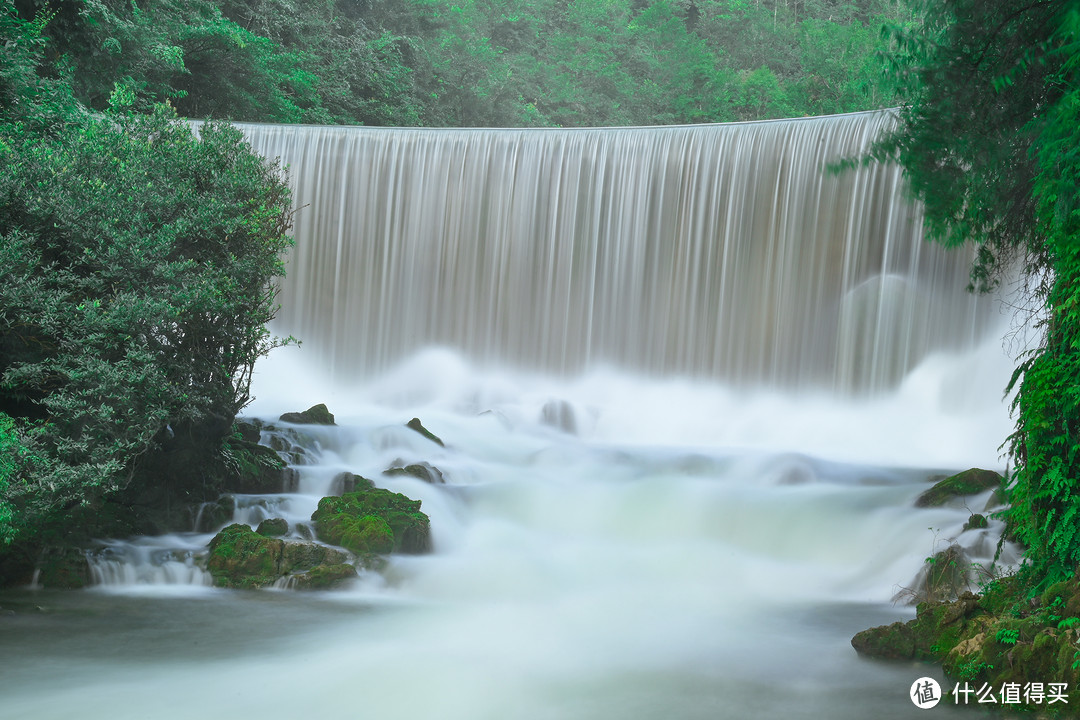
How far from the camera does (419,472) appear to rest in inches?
488

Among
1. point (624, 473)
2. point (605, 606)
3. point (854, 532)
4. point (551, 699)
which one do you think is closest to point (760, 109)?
point (624, 473)

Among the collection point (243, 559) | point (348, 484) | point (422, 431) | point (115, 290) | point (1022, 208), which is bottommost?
point (243, 559)

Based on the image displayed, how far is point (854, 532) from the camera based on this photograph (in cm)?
→ 1089

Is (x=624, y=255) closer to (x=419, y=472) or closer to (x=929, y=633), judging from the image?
(x=419, y=472)

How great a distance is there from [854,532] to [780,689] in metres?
4.15

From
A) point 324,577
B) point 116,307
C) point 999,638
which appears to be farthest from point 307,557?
point 999,638

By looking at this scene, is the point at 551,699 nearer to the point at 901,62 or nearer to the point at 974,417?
the point at 901,62

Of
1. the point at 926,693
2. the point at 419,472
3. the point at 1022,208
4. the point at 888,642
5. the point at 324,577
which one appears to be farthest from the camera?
the point at 419,472

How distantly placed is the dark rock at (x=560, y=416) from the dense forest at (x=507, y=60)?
1003cm

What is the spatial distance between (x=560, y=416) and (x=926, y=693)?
1039 cm

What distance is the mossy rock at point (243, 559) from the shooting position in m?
9.51

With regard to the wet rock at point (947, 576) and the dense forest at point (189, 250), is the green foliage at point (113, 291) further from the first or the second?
the wet rock at point (947, 576)

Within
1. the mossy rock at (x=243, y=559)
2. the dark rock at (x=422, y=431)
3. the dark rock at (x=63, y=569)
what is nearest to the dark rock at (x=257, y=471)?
the mossy rock at (x=243, y=559)

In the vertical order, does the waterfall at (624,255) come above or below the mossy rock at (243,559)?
above
